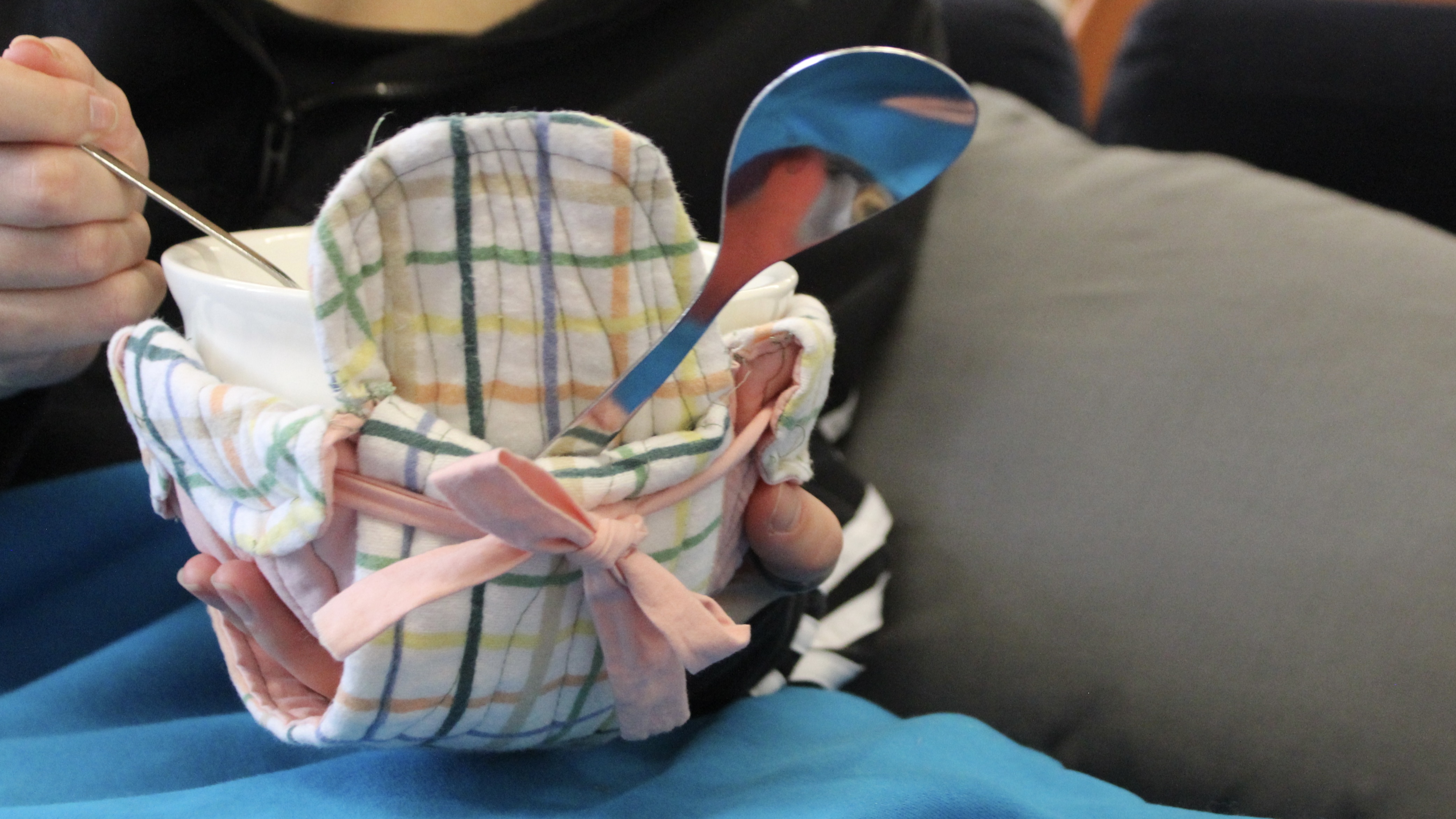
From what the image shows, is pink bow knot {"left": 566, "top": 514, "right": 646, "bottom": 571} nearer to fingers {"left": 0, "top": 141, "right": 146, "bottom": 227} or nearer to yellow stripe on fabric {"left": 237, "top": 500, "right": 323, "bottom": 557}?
yellow stripe on fabric {"left": 237, "top": 500, "right": 323, "bottom": 557}

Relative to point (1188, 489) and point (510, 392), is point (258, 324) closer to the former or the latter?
point (510, 392)

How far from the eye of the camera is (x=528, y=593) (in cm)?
22

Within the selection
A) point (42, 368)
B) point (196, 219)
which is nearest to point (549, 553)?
point (196, 219)

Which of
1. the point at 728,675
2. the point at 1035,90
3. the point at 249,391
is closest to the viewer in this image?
the point at 249,391

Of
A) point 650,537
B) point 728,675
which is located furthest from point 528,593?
point 728,675

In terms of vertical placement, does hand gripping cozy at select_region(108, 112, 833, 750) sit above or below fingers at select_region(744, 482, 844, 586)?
above

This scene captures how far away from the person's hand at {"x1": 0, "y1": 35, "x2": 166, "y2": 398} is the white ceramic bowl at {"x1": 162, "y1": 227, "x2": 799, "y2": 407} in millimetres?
48

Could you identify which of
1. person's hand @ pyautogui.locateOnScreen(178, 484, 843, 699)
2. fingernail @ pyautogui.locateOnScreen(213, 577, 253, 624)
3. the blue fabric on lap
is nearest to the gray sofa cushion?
the blue fabric on lap

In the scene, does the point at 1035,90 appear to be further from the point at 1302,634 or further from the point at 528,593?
the point at 528,593

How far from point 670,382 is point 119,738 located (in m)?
0.22

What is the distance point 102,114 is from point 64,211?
0.10ft

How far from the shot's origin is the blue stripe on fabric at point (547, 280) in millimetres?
202

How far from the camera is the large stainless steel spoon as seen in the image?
0.20 meters

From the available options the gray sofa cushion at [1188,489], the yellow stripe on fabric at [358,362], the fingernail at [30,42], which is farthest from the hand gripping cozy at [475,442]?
the gray sofa cushion at [1188,489]
